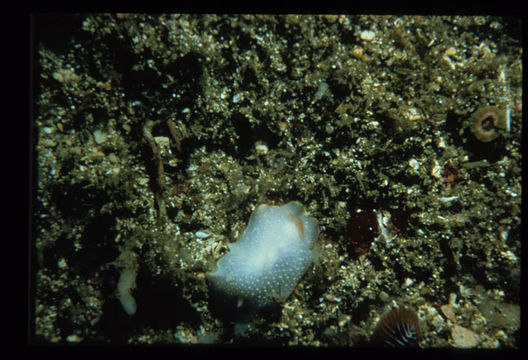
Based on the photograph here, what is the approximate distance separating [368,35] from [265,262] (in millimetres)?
2760

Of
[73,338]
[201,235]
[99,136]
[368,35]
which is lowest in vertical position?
[73,338]

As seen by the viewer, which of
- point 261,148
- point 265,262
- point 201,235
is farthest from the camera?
point 261,148

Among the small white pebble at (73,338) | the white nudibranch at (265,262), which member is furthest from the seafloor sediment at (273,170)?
the white nudibranch at (265,262)

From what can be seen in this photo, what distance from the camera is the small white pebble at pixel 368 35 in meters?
3.07

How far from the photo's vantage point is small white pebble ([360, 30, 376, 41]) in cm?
307

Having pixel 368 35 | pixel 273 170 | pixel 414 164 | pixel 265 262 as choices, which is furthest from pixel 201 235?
pixel 368 35

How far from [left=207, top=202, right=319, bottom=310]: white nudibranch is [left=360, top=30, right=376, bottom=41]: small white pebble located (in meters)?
2.19

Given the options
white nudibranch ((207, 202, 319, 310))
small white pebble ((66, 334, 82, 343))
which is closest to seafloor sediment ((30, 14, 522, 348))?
small white pebble ((66, 334, 82, 343))

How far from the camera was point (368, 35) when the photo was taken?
307 cm

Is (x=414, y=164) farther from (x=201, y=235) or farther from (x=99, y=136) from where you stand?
(x=99, y=136)

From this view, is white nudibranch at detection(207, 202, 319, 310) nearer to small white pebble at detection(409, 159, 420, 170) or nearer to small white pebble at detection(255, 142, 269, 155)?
small white pebble at detection(255, 142, 269, 155)

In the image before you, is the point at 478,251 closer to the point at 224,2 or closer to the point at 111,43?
the point at 224,2

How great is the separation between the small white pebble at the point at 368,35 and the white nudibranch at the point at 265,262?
7.18ft

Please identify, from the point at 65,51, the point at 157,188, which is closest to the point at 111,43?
the point at 65,51
